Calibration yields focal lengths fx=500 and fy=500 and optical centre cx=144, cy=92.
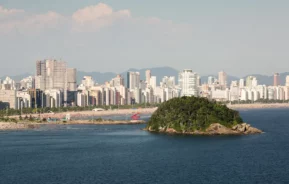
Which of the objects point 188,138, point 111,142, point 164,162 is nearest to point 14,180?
point 164,162

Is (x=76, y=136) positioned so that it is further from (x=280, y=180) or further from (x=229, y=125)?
(x=280, y=180)

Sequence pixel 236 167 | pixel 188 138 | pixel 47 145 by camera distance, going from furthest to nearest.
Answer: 1. pixel 188 138
2. pixel 47 145
3. pixel 236 167

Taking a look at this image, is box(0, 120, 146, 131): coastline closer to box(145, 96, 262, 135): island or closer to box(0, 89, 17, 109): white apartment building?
box(145, 96, 262, 135): island

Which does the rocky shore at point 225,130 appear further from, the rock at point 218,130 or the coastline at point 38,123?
the coastline at point 38,123

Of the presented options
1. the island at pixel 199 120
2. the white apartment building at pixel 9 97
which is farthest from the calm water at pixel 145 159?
the white apartment building at pixel 9 97

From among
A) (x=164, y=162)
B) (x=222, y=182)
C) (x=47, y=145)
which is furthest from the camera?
(x=47, y=145)

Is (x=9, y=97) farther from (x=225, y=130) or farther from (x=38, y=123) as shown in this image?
(x=225, y=130)

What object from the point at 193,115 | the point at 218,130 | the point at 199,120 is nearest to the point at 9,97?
the point at 193,115

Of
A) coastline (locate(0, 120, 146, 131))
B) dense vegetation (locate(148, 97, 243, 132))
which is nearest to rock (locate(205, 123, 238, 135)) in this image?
dense vegetation (locate(148, 97, 243, 132))
